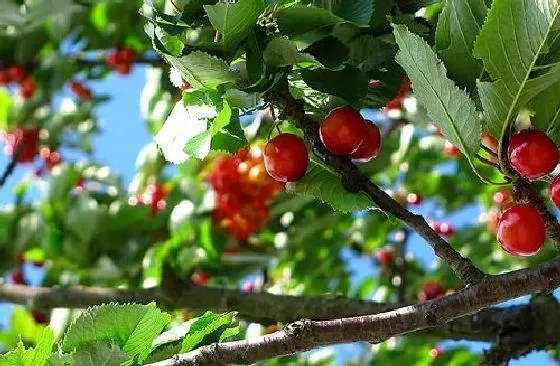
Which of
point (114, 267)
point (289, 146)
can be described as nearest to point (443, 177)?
point (114, 267)

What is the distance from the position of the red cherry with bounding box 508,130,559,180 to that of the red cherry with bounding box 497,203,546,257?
0.05m

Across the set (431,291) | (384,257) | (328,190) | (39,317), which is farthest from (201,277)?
(328,190)

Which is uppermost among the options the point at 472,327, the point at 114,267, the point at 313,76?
the point at 313,76

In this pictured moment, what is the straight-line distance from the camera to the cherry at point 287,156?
1568 mm

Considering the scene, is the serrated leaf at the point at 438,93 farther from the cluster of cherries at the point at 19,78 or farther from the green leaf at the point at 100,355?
the cluster of cherries at the point at 19,78

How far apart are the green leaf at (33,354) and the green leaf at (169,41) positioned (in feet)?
1.56

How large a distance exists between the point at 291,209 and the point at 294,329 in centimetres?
199

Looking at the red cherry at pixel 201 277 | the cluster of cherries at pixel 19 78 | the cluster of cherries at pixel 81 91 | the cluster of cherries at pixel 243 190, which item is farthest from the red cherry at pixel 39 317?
the cluster of cherries at pixel 81 91

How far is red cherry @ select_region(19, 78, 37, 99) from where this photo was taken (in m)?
4.47

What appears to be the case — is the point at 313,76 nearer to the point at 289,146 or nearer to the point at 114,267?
the point at 289,146

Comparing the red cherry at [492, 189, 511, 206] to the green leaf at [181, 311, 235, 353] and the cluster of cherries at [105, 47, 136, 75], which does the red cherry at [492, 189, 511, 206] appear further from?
the green leaf at [181, 311, 235, 353]

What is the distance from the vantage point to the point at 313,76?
154 cm

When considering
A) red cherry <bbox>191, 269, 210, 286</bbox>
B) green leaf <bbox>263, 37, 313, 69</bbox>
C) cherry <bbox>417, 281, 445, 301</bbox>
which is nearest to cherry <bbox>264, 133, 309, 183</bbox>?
green leaf <bbox>263, 37, 313, 69</bbox>

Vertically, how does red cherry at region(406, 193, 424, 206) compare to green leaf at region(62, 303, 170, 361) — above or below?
below
